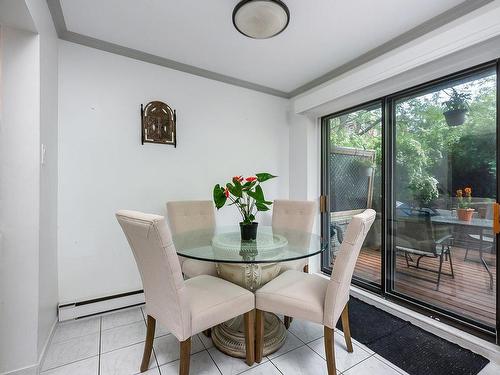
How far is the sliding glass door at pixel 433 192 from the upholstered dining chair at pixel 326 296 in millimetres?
975

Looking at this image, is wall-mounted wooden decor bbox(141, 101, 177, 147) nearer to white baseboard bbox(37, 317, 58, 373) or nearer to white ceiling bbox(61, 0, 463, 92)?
white ceiling bbox(61, 0, 463, 92)

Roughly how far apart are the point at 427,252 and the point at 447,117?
3.80ft

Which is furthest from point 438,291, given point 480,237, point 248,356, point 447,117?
point 248,356

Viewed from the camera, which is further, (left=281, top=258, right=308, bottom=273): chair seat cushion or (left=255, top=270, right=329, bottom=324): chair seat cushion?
(left=281, top=258, right=308, bottom=273): chair seat cushion

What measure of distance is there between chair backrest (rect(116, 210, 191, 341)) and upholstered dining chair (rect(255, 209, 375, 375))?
52cm

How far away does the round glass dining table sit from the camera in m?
1.56

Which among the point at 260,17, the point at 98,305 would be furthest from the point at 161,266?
the point at 260,17

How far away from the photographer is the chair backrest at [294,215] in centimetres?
241

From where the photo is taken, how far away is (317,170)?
3180mm

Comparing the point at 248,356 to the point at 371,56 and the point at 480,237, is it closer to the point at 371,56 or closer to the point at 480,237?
the point at 480,237

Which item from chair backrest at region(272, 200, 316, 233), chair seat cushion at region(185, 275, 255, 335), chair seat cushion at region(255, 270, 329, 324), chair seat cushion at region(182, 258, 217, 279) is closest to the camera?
chair seat cushion at region(185, 275, 255, 335)

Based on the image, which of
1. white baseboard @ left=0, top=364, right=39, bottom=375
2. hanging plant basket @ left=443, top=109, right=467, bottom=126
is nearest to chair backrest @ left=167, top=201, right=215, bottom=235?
white baseboard @ left=0, top=364, right=39, bottom=375

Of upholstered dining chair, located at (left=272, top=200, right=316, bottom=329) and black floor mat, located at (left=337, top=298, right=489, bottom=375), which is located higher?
upholstered dining chair, located at (left=272, top=200, right=316, bottom=329)

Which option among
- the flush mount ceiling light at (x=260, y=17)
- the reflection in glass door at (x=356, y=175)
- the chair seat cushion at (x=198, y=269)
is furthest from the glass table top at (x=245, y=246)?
the flush mount ceiling light at (x=260, y=17)
